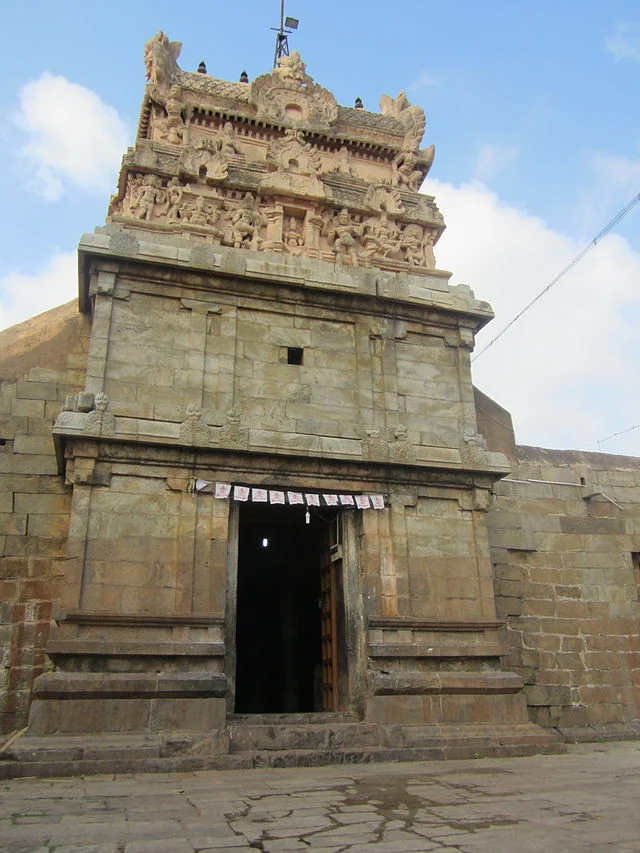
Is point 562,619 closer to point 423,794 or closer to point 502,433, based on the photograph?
point 502,433

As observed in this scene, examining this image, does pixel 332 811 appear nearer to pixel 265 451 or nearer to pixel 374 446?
pixel 265 451

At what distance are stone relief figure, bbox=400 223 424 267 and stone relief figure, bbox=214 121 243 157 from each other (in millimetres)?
3774

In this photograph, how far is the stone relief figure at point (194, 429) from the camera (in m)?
10.8

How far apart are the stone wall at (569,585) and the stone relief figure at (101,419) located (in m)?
7.47

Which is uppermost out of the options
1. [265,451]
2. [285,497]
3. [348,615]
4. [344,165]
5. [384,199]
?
[344,165]

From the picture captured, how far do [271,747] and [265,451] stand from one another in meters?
4.21

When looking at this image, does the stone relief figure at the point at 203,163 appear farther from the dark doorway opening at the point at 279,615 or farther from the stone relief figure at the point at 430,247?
the dark doorway opening at the point at 279,615

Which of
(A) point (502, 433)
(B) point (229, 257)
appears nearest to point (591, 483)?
(A) point (502, 433)

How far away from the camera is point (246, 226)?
13.5 m

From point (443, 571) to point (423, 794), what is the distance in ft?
15.3

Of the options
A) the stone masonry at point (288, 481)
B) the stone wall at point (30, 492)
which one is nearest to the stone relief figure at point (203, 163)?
the stone masonry at point (288, 481)

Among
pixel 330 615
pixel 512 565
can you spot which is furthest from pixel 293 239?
pixel 512 565

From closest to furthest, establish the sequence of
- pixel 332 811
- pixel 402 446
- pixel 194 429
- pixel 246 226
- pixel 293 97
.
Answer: pixel 332 811 < pixel 194 429 < pixel 402 446 < pixel 246 226 < pixel 293 97

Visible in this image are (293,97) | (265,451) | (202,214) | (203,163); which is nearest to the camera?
(265,451)
